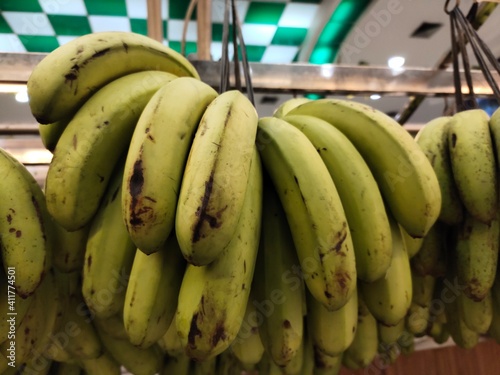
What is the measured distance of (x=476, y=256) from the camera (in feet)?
2.08

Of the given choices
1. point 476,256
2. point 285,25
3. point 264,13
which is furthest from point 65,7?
point 476,256

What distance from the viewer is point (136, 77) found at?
20.5 inches

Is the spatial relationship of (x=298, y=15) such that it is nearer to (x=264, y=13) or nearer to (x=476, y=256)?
(x=264, y=13)

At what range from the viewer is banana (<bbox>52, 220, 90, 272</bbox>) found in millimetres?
506

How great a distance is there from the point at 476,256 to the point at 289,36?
254cm

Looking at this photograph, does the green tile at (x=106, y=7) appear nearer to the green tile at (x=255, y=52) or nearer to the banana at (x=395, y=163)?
the green tile at (x=255, y=52)

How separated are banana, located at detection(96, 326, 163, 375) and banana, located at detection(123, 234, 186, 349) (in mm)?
183

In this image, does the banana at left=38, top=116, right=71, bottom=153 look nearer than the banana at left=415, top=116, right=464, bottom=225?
Yes

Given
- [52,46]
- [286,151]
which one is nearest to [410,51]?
[52,46]

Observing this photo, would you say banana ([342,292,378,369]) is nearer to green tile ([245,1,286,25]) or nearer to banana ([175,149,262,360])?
banana ([175,149,262,360])

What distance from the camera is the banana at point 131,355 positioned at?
0.61m

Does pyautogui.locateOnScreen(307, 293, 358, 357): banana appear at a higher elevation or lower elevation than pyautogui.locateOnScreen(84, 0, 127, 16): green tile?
lower

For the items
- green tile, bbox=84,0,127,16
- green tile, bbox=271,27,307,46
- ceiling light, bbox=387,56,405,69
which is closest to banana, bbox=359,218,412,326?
green tile, bbox=84,0,127,16

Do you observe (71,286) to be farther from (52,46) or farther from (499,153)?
(52,46)
